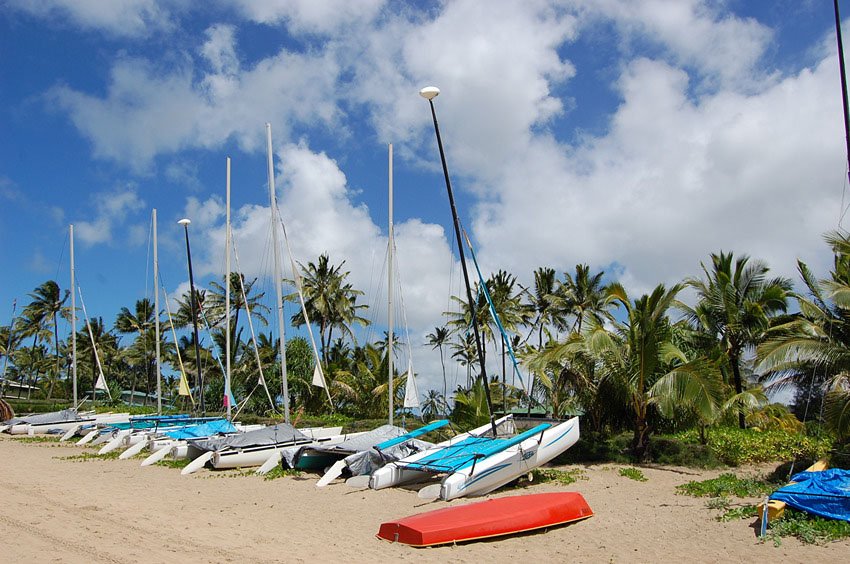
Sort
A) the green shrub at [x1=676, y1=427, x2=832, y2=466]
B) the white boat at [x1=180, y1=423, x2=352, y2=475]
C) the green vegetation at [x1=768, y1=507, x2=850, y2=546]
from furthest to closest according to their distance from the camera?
the white boat at [x1=180, y1=423, x2=352, y2=475]
the green shrub at [x1=676, y1=427, x2=832, y2=466]
the green vegetation at [x1=768, y1=507, x2=850, y2=546]

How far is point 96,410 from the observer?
38.5 metres

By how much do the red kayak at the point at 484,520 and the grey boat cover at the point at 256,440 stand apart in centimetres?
983

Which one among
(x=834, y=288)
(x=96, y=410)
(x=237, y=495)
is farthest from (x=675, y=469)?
(x=96, y=410)

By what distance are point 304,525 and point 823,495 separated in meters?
8.71

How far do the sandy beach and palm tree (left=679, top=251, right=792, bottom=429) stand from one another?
6.72 meters

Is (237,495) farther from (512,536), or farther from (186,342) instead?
(186,342)

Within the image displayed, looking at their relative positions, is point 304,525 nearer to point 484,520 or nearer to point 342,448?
point 484,520

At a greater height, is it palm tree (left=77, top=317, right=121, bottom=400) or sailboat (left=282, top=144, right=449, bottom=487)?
palm tree (left=77, top=317, right=121, bottom=400)

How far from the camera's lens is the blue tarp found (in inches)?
914

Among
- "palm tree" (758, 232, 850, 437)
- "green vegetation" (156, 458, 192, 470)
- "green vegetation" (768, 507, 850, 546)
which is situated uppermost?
"palm tree" (758, 232, 850, 437)

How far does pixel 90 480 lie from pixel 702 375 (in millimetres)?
16021

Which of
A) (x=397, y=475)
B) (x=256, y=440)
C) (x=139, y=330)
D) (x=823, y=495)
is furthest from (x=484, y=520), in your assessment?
(x=139, y=330)

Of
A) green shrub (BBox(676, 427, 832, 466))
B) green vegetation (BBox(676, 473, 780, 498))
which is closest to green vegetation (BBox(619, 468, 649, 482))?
green vegetation (BBox(676, 473, 780, 498))

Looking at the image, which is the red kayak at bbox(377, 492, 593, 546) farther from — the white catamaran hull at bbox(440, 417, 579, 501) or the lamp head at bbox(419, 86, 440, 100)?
the lamp head at bbox(419, 86, 440, 100)
